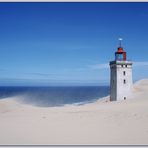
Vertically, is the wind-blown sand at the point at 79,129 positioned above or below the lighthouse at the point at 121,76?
below

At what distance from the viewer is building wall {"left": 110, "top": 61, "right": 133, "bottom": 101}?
29.4 metres

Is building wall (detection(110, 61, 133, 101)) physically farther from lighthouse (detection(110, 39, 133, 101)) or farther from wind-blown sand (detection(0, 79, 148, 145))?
wind-blown sand (detection(0, 79, 148, 145))

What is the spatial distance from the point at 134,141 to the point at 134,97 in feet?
62.5

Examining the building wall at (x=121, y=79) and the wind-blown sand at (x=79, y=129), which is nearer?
the wind-blown sand at (x=79, y=129)

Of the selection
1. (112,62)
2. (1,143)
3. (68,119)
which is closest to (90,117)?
(68,119)

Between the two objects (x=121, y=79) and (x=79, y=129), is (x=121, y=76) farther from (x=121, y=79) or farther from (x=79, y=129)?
(x=79, y=129)

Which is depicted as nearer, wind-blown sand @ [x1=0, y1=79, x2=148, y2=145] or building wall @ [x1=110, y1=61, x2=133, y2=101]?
Answer: wind-blown sand @ [x1=0, y1=79, x2=148, y2=145]

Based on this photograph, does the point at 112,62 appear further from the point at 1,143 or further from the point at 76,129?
the point at 1,143

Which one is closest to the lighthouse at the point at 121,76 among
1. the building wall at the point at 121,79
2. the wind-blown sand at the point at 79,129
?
the building wall at the point at 121,79

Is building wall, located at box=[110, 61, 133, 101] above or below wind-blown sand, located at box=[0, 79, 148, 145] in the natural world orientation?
above

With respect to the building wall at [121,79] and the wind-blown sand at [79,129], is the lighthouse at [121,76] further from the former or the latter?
the wind-blown sand at [79,129]

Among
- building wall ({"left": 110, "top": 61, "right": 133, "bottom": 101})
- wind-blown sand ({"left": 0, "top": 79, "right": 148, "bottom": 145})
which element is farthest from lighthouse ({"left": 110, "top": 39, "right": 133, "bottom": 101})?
wind-blown sand ({"left": 0, "top": 79, "right": 148, "bottom": 145})

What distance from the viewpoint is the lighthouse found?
29.5 meters

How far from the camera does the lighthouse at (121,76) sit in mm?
29469
